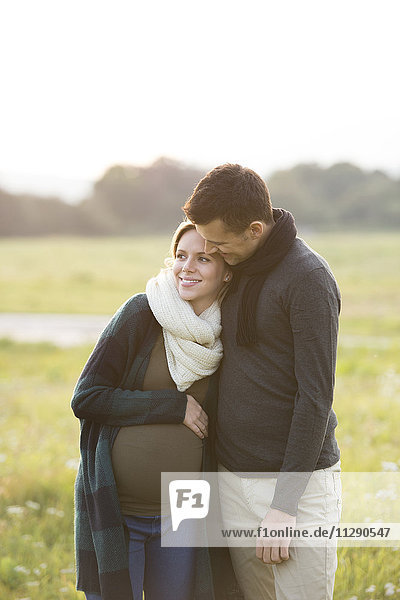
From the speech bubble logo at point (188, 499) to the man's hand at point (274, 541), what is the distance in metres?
0.31

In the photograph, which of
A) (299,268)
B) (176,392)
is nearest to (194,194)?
(299,268)

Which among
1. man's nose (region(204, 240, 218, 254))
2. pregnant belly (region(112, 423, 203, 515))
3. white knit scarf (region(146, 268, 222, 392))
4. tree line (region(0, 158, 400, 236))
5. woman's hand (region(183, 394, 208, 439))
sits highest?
man's nose (region(204, 240, 218, 254))

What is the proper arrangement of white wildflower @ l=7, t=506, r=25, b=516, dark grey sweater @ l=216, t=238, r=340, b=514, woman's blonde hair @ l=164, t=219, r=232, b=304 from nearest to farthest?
dark grey sweater @ l=216, t=238, r=340, b=514
woman's blonde hair @ l=164, t=219, r=232, b=304
white wildflower @ l=7, t=506, r=25, b=516

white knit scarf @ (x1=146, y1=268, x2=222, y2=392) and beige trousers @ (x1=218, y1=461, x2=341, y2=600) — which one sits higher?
white knit scarf @ (x1=146, y1=268, x2=222, y2=392)

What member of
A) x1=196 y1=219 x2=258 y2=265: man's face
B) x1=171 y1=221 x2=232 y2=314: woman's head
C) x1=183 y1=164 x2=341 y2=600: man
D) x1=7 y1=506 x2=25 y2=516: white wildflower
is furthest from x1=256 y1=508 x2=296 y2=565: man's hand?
x1=7 y1=506 x2=25 y2=516: white wildflower

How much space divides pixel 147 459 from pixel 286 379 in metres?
0.65

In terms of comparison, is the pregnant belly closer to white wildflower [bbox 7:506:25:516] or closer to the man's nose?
the man's nose

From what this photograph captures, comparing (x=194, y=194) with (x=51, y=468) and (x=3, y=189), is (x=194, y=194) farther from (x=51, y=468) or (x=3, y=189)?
(x=3, y=189)

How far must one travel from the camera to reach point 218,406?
9.05 feet

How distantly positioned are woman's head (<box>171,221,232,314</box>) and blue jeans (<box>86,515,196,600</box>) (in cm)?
90

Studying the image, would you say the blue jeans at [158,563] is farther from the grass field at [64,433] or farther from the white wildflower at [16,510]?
the white wildflower at [16,510]

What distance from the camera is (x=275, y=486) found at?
8.53 ft

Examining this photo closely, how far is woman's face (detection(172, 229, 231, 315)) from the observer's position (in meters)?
2.71

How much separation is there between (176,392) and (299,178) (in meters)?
38.2
